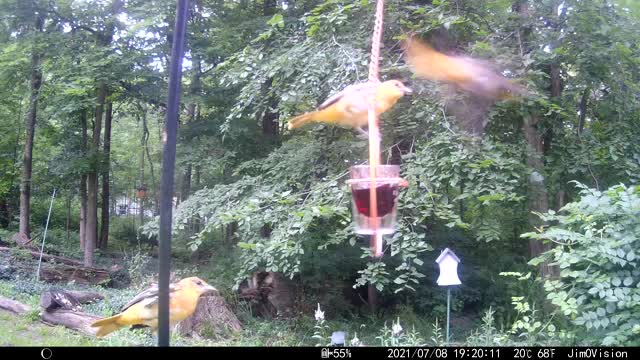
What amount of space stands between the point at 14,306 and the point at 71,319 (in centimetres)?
148

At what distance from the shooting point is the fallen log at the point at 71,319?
673cm

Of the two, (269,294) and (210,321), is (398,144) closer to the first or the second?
(210,321)

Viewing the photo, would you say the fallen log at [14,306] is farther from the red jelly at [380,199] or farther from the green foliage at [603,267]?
the red jelly at [380,199]

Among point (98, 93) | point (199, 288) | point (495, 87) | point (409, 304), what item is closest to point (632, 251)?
point (495, 87)

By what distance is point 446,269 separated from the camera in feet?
21.0

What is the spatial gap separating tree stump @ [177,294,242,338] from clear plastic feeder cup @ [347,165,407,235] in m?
5.72

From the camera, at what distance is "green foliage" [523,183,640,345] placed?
14.9ft

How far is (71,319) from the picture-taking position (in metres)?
6.89

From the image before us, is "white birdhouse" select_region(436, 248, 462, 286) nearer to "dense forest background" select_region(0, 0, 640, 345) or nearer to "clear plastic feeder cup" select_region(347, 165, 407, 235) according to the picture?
"dense forest background" select_region(0, 0, 640, 345)

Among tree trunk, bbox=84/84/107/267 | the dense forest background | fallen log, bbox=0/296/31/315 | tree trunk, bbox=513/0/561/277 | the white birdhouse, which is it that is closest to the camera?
the dense forest background

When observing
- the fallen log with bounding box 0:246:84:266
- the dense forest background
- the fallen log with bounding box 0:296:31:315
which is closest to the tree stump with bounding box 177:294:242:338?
the dense forest background

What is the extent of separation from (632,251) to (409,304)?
263 inches

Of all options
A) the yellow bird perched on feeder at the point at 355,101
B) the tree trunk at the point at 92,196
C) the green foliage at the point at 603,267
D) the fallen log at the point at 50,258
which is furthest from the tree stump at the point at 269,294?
the yellow bird perched on feeder at the point at 355,101

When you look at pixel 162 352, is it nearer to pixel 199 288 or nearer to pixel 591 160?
pixel 199 288
